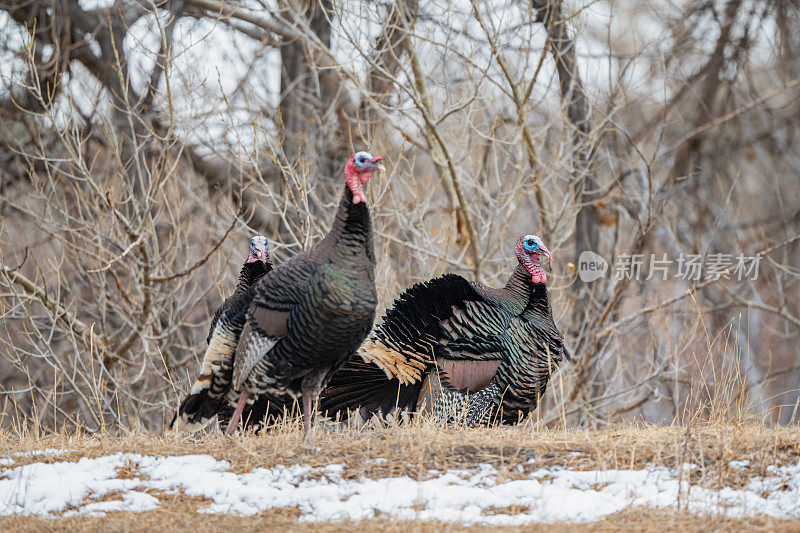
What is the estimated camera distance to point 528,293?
671 centimetres

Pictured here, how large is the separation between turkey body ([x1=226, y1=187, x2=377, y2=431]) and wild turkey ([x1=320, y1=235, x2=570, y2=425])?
1.32 metres

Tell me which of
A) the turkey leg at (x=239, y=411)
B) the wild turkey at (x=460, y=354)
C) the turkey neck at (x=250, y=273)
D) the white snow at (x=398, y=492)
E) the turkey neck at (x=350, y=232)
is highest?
the turkey neck at (x=350, y=232)

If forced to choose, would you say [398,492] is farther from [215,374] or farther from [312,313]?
[215,374]

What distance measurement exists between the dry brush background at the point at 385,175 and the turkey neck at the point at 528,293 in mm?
661

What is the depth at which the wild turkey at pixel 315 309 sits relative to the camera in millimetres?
4902

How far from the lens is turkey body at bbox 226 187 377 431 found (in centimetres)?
490

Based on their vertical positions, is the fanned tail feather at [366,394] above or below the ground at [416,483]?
above

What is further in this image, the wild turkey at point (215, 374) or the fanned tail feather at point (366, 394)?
the fanned tail feather at point (366, 394)

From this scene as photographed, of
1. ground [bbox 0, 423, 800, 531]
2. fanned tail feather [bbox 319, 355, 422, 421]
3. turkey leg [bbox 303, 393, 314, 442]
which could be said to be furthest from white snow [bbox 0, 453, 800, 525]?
fanned tail feather [bbox 319, 355, 422, 421]

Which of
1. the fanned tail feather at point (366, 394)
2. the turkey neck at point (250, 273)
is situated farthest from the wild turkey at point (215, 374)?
the fanned tail feather at point (366, 394)

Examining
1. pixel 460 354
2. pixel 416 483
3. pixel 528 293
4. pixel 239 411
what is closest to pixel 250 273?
pixel 239 411

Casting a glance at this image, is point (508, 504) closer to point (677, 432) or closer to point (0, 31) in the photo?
point (677, 432)

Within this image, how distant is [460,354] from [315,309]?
184cm

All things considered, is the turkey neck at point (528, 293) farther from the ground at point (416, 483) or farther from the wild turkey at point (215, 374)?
the wild turkey at point (215, 374)
